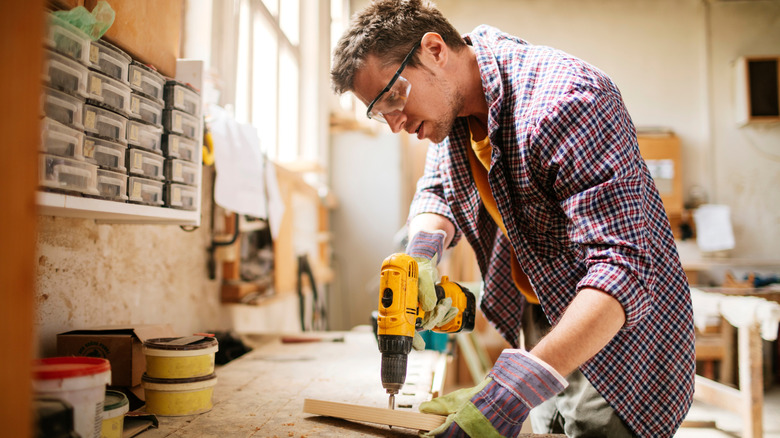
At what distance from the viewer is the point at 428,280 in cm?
127

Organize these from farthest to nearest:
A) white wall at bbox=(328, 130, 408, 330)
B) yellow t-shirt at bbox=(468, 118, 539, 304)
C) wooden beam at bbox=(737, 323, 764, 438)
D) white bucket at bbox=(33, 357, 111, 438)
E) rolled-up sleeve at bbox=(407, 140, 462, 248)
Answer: white wall at bbox=(328, 130, 408, 330) → wooden beam at bbox=(737, 323, 764, 438) → rolled-up sleeve at bbox=(407, 140, 462, 248) → yellow t-shirt at bbox=(468, 118, 539, 304) → white bucket at bbox=(33, 357, 111, 438)

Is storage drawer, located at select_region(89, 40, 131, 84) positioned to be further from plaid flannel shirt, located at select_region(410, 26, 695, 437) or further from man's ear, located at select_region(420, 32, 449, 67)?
plaid flannel shirt, located at select_region(410, 26, 695, 437)

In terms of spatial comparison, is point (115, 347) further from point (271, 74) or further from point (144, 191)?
point (271, 74)

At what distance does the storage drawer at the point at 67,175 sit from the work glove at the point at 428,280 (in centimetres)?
73

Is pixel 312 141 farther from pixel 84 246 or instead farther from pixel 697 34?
pixel 697 34

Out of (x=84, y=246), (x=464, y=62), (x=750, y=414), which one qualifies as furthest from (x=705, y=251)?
(x=84, y=246)

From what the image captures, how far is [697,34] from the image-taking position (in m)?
6.11

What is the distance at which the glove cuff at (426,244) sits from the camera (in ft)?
4.76

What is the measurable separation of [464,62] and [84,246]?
113 cm

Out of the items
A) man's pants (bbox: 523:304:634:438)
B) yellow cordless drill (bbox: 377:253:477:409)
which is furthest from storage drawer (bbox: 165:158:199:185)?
man's pants (bbox: 523:304:634:438)

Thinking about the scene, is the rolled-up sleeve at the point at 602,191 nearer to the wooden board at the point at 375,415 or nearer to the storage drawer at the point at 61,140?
the wooden board at the point at 375,415

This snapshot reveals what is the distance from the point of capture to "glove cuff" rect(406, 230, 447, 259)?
1.45m

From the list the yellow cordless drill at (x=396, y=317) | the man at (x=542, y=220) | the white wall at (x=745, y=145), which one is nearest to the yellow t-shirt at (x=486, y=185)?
the man at (x=542, y=220)

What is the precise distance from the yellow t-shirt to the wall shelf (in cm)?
80
